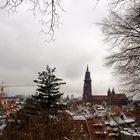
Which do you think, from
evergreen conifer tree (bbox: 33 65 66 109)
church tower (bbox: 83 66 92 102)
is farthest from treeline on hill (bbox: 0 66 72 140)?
church tower (bbox: 83 66 92 102)

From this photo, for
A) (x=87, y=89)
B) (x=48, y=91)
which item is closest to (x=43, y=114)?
(x=48, y=91)

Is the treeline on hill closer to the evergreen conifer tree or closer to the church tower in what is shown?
the evergreen conifer tree

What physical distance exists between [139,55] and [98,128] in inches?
2663

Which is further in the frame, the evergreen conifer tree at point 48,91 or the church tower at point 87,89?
the church tower at point 87,89

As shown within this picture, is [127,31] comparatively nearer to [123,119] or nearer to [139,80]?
[139,80]

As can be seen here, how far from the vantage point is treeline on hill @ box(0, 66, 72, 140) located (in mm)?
27203

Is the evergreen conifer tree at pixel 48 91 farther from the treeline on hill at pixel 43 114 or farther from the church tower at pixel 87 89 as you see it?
the church tower at pixel 87 89

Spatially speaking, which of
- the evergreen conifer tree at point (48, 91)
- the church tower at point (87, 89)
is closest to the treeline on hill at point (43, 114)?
the evergreen conifer tree at point (48, 91)

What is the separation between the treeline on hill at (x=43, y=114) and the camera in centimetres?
2720

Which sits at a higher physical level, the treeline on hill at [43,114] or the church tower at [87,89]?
the church tower at [87,89]

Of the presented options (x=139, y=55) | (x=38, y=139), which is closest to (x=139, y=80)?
(x=139, y=55)

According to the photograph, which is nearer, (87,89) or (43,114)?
(43,114)

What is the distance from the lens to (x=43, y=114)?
30.8 m

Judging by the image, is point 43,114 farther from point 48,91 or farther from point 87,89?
point 87,89
